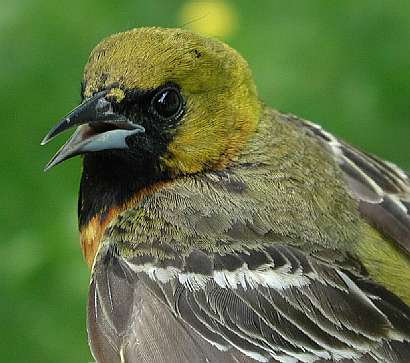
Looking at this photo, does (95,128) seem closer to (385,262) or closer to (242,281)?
(242,281)

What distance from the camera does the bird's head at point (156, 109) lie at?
4031 mm

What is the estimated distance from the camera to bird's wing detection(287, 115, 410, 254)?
14.7 ft

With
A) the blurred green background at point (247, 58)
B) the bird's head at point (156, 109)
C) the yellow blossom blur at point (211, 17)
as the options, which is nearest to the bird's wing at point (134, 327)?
the bird's head at point (156, 109)

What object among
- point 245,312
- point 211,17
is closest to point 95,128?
point 245,312

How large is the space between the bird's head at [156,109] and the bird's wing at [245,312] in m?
0.42

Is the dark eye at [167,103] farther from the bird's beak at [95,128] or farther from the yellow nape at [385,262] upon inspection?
the yellow nape at [385,262]

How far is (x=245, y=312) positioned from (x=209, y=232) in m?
0.35

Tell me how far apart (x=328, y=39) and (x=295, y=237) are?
10.5 ft

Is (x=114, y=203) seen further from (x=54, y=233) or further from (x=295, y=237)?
(x=54, y=233)

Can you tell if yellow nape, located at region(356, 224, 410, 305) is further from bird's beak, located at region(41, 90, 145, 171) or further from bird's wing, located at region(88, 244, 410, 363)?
bird's beak, located at region(41, 90, 145, 171)

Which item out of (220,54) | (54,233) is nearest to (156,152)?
(220,54)

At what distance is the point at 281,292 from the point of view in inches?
157

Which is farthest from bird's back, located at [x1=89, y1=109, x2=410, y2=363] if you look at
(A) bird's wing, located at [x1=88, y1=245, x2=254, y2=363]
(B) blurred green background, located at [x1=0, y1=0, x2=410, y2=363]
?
(B) blurred green background, located at [x1=0, y1=0, x2=410, y2=363]

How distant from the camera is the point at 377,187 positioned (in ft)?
15.5
